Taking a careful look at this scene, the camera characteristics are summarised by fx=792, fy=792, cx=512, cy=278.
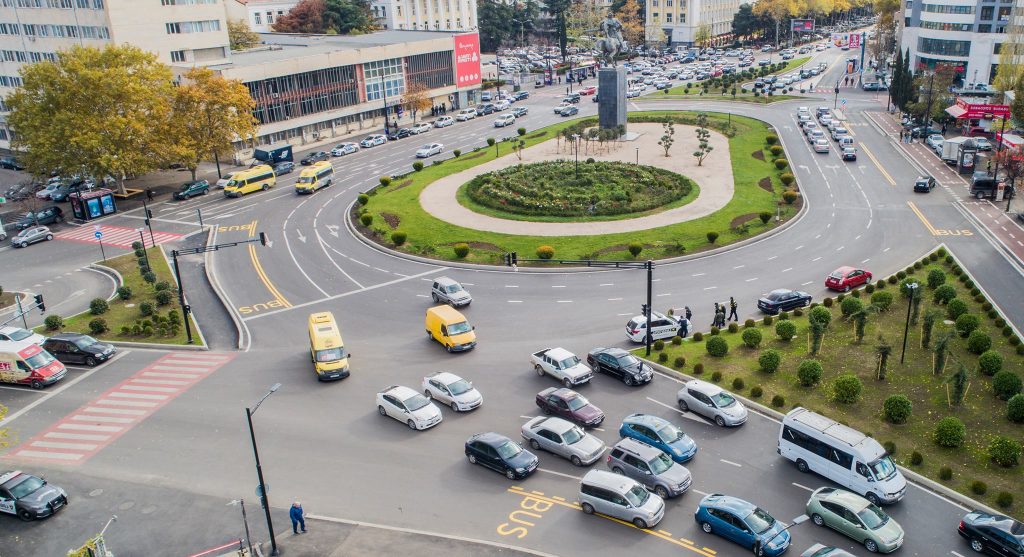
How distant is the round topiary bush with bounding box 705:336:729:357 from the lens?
40.7 meters

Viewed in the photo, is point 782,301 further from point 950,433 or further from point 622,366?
point 950,433

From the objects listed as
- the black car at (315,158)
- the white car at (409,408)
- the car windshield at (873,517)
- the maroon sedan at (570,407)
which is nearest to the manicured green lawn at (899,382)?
the car windshield at (873,517)

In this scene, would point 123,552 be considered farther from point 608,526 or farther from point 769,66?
point 769,66

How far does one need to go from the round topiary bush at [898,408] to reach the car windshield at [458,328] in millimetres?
21010

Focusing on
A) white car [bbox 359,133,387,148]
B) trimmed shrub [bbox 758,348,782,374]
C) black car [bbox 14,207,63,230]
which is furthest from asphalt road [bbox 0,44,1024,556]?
white car [bbox 359,133,387,148]

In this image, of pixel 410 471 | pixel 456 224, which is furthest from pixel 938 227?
pixel 410 471

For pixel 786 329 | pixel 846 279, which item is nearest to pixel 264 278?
pixel 786 329

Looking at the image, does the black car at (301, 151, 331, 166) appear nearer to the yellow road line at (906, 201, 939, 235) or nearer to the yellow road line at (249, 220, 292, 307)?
the yellow road line at (249, 220, 292, 307)

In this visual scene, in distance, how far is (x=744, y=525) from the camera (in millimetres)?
26344

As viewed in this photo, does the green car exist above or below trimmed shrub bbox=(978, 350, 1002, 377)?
below

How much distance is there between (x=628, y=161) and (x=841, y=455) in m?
56.1

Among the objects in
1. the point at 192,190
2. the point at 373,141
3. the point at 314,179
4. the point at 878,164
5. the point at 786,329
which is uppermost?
the point at 373,141

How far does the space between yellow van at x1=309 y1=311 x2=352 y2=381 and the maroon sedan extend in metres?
10.9

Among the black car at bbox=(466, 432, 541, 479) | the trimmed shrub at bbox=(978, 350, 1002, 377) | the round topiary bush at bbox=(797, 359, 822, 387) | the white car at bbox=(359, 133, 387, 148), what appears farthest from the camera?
the white car at bbox=(359, 133, 387, 148)
